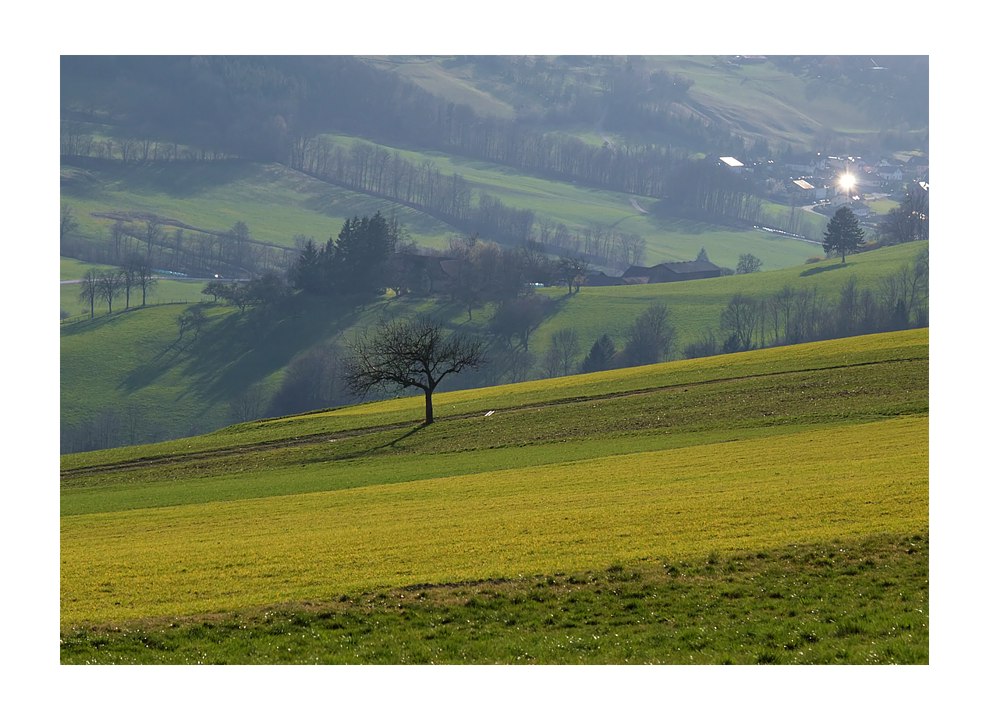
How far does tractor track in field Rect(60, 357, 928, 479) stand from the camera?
2559 inches

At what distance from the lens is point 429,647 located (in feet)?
74.6

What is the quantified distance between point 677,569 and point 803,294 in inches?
6787

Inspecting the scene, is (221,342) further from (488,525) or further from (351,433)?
(488,525)

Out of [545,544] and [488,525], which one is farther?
[488,525]

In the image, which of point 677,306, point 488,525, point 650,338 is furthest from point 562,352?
point 488,525

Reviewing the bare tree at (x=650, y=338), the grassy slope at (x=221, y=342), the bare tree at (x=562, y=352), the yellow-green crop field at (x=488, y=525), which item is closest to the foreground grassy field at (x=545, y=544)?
the yellow-green crop field at (x=488, y=525)

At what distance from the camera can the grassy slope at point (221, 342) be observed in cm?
15675

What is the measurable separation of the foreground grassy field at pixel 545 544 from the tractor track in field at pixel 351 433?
3.04 meters

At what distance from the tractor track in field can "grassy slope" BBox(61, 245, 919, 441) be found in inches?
3425

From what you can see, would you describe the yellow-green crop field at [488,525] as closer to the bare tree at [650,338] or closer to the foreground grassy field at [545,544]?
the foreground grassy field at [545,544]

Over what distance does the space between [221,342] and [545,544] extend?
158 meters

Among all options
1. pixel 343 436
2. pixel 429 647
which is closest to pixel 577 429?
pixel 343 436

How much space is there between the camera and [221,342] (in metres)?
180

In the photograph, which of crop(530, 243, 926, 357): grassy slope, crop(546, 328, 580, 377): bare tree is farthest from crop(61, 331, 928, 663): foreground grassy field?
crop(530, 243, 926, 357): grassy slope
